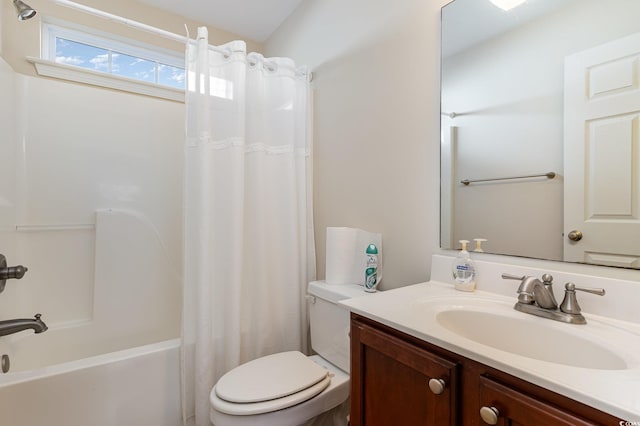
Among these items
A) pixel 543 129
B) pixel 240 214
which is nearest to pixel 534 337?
pixel 543 129

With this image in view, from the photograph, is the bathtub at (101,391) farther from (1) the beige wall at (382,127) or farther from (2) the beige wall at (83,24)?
(2) the beige wall at (83,24)

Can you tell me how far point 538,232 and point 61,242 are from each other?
2.39 m

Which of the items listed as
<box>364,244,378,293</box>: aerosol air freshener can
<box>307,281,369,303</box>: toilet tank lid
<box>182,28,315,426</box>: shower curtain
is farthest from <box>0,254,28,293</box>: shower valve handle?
<box>364,244,378,293</box>: aerosol air freshener can

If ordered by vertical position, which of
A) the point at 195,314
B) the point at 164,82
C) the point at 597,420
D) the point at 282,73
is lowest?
the point at 195,314

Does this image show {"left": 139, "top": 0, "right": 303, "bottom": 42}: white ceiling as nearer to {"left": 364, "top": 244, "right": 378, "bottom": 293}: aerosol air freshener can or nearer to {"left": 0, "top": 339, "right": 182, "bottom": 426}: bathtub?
{"left": 364, "top": 244, "right": 378, "bottom": 293}: aerosol air freshener can

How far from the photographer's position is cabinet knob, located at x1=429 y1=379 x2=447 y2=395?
26.2 inches

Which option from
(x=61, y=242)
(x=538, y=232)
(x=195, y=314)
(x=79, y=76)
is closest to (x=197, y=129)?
(x=195, y=314)

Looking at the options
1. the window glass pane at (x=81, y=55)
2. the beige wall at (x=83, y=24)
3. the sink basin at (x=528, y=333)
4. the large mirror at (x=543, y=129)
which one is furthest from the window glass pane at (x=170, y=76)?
the sink basin at (x=528, y=333)

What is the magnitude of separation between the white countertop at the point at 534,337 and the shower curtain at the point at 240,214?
800mm

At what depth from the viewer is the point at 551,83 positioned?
3.16 ft

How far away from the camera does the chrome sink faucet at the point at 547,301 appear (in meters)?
0.80

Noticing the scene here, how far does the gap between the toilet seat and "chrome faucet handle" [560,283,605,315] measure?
2.82 feet

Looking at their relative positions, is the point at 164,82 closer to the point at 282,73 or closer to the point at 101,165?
the point at 101,165

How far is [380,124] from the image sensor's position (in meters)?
1.50
